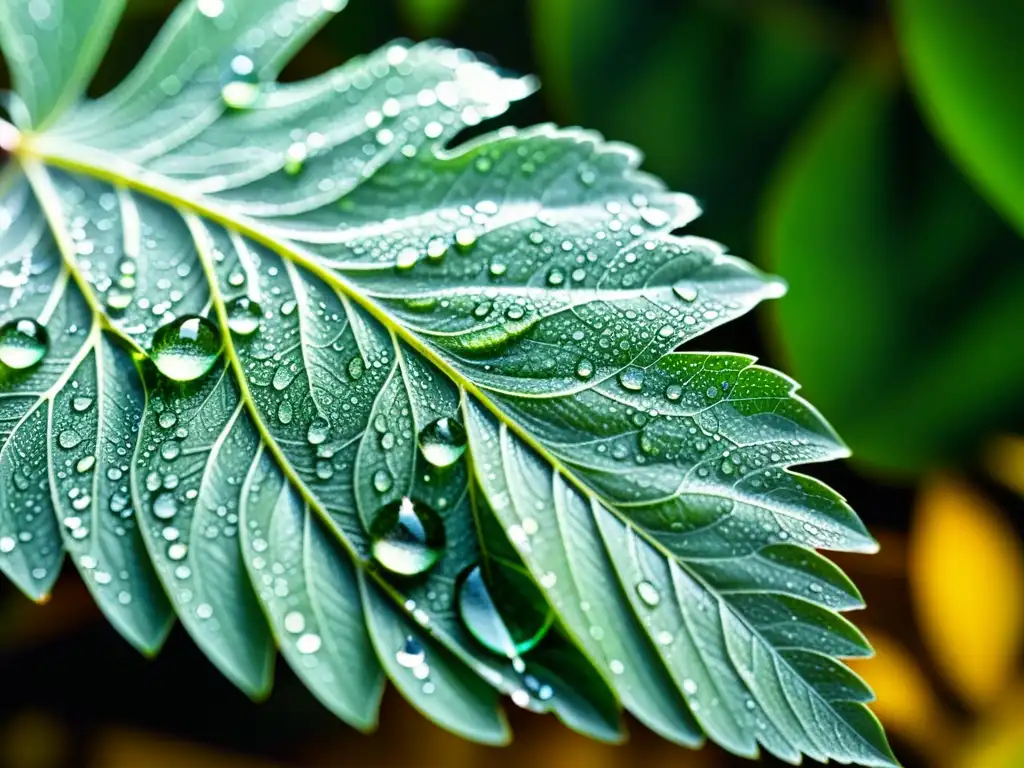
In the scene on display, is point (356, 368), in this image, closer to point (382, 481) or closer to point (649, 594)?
point (382, 481)

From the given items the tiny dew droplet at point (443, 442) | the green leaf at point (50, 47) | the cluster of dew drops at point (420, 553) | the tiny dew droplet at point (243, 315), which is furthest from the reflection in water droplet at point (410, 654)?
the green leaf at point (50, 47)

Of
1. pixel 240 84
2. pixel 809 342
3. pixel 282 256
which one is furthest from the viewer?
pixel 809 342

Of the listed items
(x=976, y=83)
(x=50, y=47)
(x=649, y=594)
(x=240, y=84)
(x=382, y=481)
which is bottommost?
(x=649, y=594)

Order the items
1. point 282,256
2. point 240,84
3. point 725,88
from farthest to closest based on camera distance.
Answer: point 725,88 → point 240,84 → point 282,256

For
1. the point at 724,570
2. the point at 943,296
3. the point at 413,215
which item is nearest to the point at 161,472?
the point at 413,215

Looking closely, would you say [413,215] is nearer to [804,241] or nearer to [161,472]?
[161,472]

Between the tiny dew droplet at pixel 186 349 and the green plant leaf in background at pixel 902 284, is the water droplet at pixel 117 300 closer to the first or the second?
the tiny dew droplet at pixel 186 349

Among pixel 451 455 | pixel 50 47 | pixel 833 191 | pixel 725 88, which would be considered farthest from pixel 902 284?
pixel 50 47
